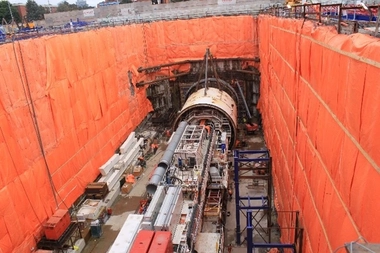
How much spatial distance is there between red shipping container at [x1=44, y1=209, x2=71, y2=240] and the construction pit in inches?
16.0

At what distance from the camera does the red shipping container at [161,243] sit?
912 centimetres

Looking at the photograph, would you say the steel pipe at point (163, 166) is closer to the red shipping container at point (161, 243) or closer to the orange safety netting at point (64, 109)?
the red shipping container at point (161, 243)

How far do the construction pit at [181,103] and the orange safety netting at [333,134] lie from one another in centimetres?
3

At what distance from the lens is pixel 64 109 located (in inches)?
644

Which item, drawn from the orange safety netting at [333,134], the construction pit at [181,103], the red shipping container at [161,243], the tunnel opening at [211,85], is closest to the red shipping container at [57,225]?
the construction pit at [181,103]

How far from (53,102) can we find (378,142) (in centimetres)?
1430

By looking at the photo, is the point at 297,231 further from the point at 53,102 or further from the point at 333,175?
the point at 53,102

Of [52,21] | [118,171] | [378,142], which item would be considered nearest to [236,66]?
[118,171]

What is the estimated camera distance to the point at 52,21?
4619cm

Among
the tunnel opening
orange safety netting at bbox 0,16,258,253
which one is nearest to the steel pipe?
orange safety netting at bbox 0,16,258,253

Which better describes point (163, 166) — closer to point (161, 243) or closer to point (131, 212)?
point (131, 212)

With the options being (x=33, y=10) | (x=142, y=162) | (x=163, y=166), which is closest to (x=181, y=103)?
(x=142, y=162)

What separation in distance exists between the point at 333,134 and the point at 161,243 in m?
5.68

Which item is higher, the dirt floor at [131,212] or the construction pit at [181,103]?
the construction pit at [181,103]
